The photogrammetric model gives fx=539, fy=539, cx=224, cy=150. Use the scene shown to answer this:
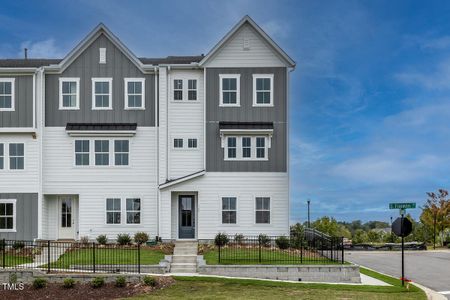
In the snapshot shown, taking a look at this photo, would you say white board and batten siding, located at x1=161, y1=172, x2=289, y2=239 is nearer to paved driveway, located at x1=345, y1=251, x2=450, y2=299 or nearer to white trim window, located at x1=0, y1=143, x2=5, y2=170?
paved driveway, located at x1=345, y1=251, x2=450, y2=299

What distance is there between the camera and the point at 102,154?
96.6 feet

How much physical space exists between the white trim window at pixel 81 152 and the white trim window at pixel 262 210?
31.4 feet

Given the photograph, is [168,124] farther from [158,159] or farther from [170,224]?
[170,224]

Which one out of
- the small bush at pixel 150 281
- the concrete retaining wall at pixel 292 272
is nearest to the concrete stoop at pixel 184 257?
the concrete retaining wall at pixel 292 272

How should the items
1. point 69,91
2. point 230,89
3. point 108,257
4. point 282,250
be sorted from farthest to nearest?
point 69,91
point 230,89
point 282,250
point 108,257

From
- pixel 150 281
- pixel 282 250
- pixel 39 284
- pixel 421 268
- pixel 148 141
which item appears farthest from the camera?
pixel 148 141

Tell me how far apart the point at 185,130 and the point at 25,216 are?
9.73 metres

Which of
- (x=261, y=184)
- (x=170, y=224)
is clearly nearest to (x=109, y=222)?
(x=170, y=224)

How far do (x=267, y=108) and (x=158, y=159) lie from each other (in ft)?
21.5

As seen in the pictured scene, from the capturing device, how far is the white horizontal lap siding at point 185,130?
29375 mm

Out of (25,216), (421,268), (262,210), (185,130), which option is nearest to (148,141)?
(185,130)

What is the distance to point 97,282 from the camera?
18859 mm

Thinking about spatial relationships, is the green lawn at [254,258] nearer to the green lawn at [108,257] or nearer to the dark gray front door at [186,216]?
the green lawn at [108,257]

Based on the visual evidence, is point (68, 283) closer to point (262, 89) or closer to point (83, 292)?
point (83, 292)
